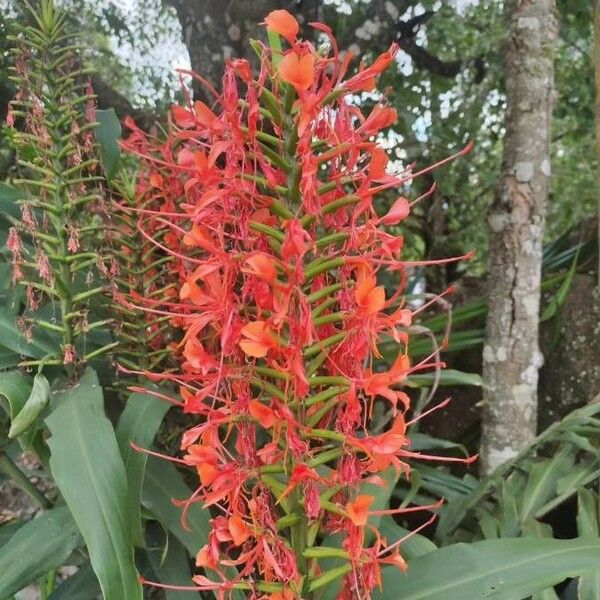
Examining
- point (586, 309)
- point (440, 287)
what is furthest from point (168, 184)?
point (440, 287)

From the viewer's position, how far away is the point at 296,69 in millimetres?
486

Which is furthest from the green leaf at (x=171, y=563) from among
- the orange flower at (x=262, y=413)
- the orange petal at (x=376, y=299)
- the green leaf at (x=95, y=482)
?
the orange petal at (x=376, y=299)

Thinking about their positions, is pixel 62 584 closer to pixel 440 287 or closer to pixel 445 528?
pixel 445 528

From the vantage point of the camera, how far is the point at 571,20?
1596 millimetres

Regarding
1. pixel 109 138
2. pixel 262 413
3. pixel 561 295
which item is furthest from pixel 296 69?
pixel 561 295

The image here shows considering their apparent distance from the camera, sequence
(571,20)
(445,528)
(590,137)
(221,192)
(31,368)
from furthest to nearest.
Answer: (590,137)
(571,20)
(445,528)
(31,368)
(221,192)

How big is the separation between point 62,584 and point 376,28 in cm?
105

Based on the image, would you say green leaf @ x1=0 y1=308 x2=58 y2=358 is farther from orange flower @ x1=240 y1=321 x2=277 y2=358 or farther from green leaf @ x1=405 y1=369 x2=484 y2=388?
green leaf @ x1=405 y1=369 x2=484 y2=388

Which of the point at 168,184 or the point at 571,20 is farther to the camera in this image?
the point at 571,20

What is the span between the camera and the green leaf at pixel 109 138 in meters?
0.93

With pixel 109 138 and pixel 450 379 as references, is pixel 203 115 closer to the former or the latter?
pixel 109 138

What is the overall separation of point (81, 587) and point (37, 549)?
0.15 metres

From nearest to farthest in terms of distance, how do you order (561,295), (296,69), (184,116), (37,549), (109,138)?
(296,69) < (184,116) < (37,549) < (109,138) < (561,295)

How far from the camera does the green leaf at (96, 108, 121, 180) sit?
0.93 meters
